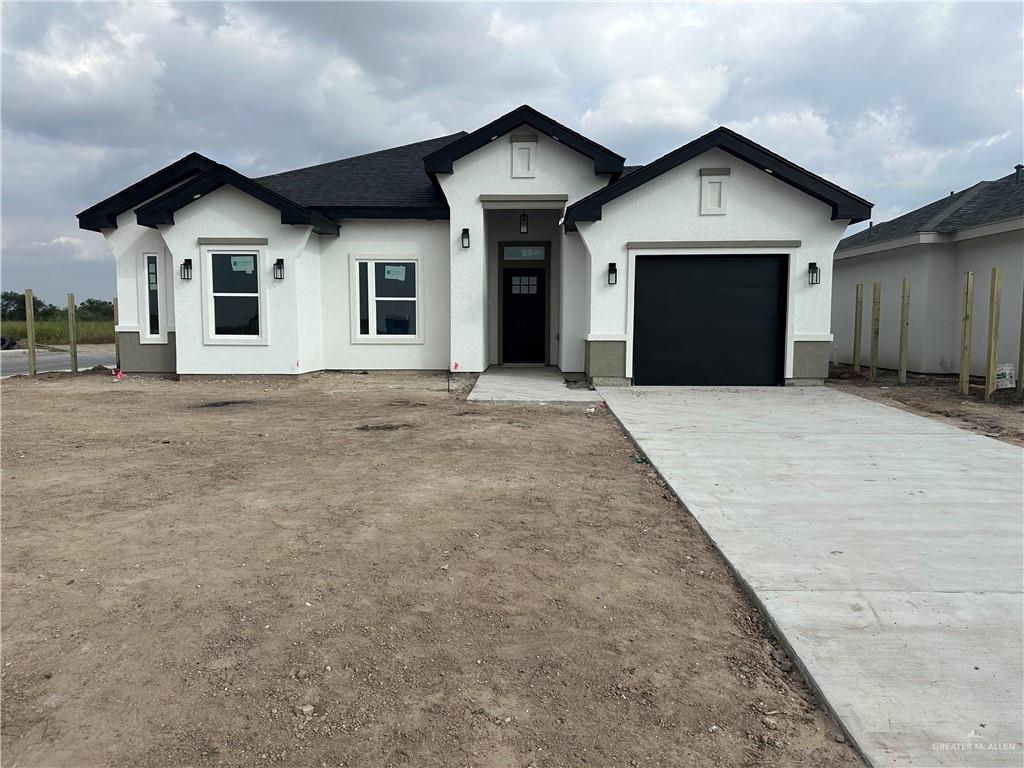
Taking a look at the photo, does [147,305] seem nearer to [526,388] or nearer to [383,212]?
[383,212]

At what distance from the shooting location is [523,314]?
16078 millimetres

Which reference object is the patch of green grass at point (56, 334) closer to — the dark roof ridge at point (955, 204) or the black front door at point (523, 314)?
the black front door at point (523, 314)

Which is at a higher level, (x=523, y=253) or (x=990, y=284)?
(x=523, y=253)

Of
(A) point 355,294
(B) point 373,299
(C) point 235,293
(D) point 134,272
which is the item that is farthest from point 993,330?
(D) point 134,272

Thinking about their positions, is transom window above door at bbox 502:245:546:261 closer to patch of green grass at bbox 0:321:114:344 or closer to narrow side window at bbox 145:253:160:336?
narrow side window at bbox 145:253:160:336

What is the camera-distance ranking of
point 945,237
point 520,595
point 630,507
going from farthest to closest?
point 945,237 → point 630,507 → point 520,595

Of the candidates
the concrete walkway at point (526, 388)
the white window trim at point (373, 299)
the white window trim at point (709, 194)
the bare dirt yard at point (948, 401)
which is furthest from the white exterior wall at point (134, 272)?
the bare dirt yard at point (948, 401)

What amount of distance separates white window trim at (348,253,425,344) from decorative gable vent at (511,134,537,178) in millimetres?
2804

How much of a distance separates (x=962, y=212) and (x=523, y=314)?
995cm

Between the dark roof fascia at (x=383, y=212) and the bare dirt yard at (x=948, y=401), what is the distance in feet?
28.2

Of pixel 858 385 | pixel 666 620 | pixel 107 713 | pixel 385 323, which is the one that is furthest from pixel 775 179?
pixel 107 713

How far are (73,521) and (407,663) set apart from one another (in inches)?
123

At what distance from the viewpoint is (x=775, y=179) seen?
1190cm

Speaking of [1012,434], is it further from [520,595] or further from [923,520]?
[520,595]
